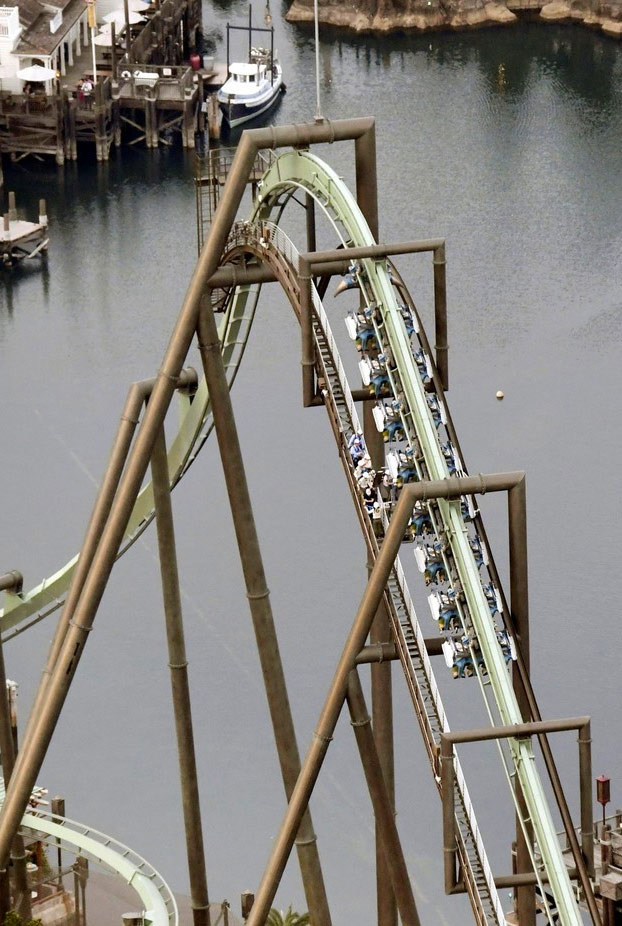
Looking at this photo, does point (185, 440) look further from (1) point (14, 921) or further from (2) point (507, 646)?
(2) point (507, 646)

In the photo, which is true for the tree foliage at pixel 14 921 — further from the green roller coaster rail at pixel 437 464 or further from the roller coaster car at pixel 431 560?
the roller coaster car at pixel 431 560

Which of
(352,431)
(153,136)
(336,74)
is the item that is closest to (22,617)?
(352,431)

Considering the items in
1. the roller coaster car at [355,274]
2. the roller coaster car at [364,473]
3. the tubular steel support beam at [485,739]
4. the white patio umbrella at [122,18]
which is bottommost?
the tubular steel support beam at [485,739]

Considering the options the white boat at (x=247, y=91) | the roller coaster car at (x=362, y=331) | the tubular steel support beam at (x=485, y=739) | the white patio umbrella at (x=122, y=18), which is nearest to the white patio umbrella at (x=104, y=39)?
the white patio umbrella at (x=122, y=18)

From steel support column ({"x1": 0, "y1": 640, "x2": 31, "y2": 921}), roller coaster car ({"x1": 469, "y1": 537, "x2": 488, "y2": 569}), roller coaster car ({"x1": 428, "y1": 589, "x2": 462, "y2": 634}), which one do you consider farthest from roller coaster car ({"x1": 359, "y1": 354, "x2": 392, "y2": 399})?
steel support column ({"x1": 0, "y1": 640, "x2": 31, "y2": 921})

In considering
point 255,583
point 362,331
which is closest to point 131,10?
point 255,583

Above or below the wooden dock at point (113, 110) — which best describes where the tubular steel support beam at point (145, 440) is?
below
